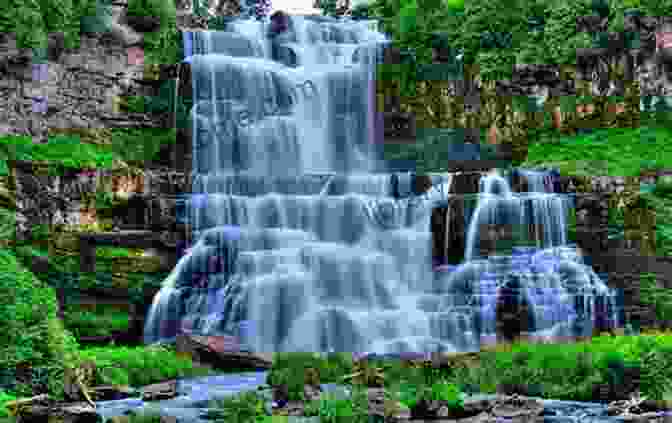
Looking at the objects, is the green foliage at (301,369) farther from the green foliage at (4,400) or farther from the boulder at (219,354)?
the green foliage at (4,400)

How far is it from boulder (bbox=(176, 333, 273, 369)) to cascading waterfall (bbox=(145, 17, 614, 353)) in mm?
1673

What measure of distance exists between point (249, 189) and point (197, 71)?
23.5 feet

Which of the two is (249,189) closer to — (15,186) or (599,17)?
(15,186)

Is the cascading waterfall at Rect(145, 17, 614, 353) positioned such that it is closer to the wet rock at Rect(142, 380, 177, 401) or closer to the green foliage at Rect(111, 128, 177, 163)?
the green foliage at Rect(111, 128, 177, 163)

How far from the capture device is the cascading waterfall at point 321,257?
2312 cm

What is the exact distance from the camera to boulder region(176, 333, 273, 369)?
20.2 meters

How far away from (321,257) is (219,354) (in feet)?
18.2

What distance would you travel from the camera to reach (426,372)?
1503 centimetres

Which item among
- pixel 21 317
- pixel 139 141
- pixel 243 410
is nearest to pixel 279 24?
pixel 139 141

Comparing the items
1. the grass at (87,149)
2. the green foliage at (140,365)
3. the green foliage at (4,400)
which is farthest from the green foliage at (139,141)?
the green foliage at (4,400)

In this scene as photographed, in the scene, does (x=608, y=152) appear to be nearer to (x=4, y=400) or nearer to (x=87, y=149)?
(x=87, y=149)

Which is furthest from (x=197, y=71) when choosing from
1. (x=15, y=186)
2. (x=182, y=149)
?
(x=15, y=186)

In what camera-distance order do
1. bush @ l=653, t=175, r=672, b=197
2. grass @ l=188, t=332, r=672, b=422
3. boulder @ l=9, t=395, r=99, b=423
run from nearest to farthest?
boulder @ l=9, t=395, r=99, b=423, grass @ l=188, t=332, r=672, b=422, bush @ l=653, t=175, r=672, b=197

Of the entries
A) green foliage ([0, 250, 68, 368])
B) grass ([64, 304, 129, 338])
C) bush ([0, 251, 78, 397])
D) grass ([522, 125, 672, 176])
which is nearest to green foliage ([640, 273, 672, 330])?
grass ([522, 125, 672, 176])
